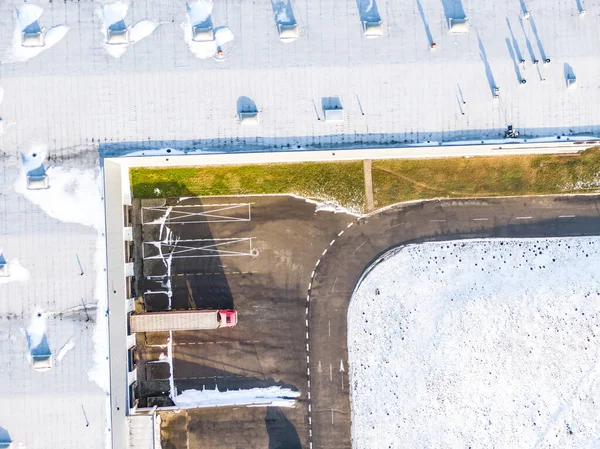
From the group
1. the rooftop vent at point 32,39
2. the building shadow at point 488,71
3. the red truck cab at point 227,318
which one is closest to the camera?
the rooftop vent at point 32,39

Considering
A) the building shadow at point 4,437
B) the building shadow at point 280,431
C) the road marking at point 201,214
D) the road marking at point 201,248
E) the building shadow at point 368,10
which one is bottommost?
the building shadow at point 280,431

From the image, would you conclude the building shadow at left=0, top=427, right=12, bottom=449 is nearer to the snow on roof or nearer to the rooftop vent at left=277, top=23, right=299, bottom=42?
the snow on roof

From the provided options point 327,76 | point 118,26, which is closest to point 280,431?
point 327,76

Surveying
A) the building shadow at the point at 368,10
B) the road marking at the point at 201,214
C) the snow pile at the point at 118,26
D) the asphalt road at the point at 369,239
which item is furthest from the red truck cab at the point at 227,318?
the building shadow at the point at 368,10

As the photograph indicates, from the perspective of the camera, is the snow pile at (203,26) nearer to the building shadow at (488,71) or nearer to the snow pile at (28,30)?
the snow pile at (28,30)

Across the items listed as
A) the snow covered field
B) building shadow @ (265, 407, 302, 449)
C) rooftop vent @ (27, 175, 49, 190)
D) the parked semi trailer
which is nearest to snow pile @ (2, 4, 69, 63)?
rooftop vent @ (27, 175, 49, 190)

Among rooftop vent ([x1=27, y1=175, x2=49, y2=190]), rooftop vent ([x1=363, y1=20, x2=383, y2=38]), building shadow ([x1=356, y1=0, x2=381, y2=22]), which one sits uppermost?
building shadow ([x1=356, y1=0, x2=381, y2=22])

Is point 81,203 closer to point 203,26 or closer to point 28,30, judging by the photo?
point 28,30

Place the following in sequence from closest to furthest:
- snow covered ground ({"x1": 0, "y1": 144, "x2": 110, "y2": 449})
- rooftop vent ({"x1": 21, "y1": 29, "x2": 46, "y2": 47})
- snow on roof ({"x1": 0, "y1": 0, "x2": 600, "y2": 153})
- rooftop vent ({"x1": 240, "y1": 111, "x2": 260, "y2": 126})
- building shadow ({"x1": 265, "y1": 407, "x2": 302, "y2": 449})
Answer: rooftop vent ({"x1": 21, "y1": 29, "x2": 46, "y2": 47})
snow covered ground ({"x1": 0, "y1": 144, "x2": 110, "y2": 449})
rooftop vent ({"x1": 240, "y1": 111, "x2": 260, "y2": 126})
snow on roof ({"x1": 0, "y1": 0, "x2": 600, "y2": 153})
building shadow ({"x1": 265, "y1": 407, "x2": 302, "y2": 449})
